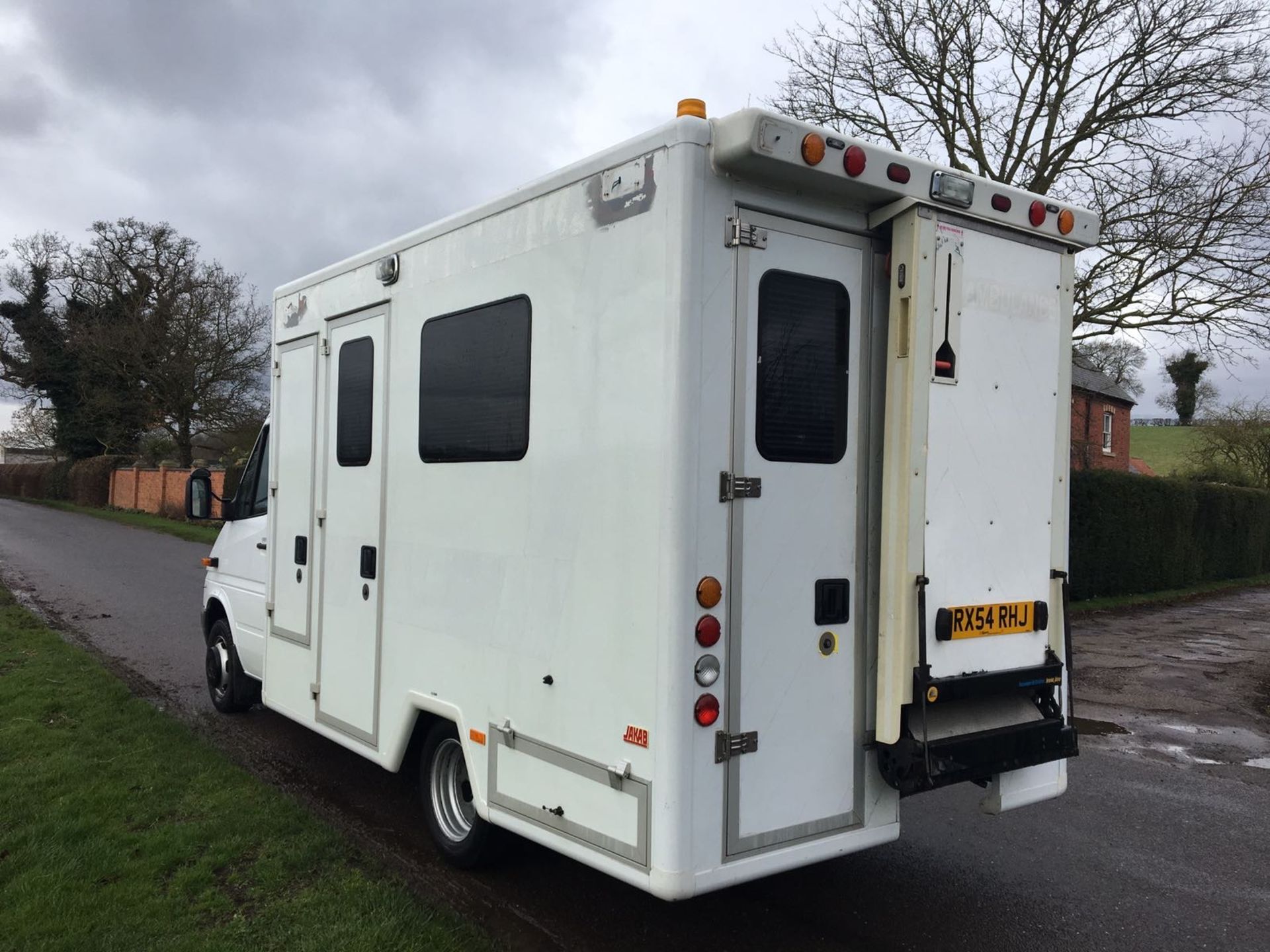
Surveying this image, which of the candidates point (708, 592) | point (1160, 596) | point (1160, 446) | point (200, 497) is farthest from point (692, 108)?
point (1160, 446)

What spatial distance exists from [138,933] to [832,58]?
572 inches

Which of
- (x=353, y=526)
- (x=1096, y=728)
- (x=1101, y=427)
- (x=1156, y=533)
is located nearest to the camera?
(x=353, y=526)

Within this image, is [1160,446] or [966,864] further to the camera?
[1160,446]

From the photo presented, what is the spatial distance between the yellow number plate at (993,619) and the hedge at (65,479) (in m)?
38.0

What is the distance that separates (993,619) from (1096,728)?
4.68m

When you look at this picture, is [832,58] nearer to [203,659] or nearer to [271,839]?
[203,659]

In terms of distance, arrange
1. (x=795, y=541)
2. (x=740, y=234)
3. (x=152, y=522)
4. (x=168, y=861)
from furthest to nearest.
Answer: (x=152, y=522)
(x=168, y=861)
(x=795, y=541)
(x=740, y=234)

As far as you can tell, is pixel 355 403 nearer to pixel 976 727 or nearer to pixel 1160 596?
pixel 976 727

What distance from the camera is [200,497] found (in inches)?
252

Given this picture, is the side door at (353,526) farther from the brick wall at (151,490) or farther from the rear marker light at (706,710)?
the brick wall at (151,490)

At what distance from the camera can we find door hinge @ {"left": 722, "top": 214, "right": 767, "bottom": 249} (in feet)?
10.3

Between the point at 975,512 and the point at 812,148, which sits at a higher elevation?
the point at 812,148

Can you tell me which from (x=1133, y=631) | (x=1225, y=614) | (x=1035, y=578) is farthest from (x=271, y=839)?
(x=1225, y=614)

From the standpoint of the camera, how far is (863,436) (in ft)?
11.4
